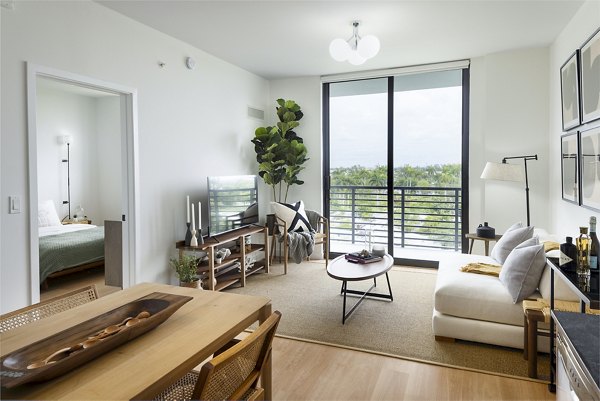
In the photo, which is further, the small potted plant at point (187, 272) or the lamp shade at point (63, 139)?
the lamp shade at point (63, 139)

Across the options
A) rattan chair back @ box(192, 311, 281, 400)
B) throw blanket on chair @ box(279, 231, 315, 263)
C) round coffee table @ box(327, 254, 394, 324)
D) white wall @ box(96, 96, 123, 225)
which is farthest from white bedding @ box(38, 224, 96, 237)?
rattan chair back @ box(192, 311, 281, 400)

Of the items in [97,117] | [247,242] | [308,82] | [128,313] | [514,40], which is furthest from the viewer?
[97,117]

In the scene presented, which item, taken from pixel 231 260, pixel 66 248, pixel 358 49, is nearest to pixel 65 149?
pixel 66 248

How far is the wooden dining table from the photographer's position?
1.00 metres

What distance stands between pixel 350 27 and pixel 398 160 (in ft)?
6.92

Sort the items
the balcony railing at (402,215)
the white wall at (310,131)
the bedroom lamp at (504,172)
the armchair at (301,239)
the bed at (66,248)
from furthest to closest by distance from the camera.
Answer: the white wall at (310,131) → the balcony railing at (402,215) → the armchair at (301,239) → the bed at (66,248) → the bedroom lamp at (504,172)

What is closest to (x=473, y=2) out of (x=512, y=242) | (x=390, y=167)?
(x=512, y=242)

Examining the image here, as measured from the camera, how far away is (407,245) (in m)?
5.16

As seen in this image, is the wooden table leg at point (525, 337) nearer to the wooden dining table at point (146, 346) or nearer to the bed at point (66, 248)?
the wooden dining table at point (146, 346)

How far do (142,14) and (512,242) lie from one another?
12.4 feet

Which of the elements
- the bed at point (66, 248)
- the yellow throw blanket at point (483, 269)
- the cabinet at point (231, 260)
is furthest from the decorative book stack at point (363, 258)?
the bed at point (66, 248)

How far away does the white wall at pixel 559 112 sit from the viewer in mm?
2926

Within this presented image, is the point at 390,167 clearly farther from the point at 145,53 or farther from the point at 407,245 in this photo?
the point at 145,53

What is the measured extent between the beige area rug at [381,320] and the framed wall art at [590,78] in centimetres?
181
